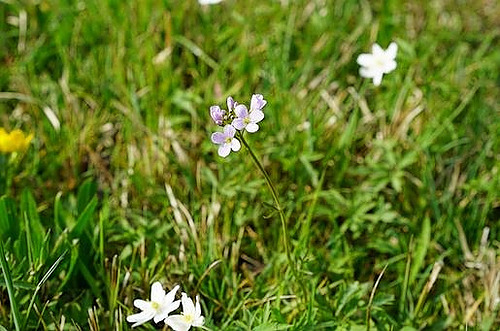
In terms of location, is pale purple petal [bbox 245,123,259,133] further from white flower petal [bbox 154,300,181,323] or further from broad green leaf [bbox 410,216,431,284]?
broad green leaf [bbox 410,216,431,284]

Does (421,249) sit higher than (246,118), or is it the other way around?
(246,118)

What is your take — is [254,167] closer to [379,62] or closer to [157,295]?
[379,62]

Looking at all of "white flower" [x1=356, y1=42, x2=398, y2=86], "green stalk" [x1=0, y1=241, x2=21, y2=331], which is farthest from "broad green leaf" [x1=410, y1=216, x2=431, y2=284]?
"green stalk" [x1=0, y1=241, x2=21, y2=331]

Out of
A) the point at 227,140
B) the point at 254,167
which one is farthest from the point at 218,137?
the point at 254,167

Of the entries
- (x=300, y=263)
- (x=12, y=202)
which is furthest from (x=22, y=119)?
(x=300, y=263)

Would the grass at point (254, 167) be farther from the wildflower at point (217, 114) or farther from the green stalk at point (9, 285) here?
the wildflower at point (217, 114)

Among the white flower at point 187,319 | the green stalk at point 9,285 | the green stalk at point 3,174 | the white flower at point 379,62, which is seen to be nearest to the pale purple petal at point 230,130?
the white flower at point 187,319

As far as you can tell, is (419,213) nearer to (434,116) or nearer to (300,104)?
(434,116)
